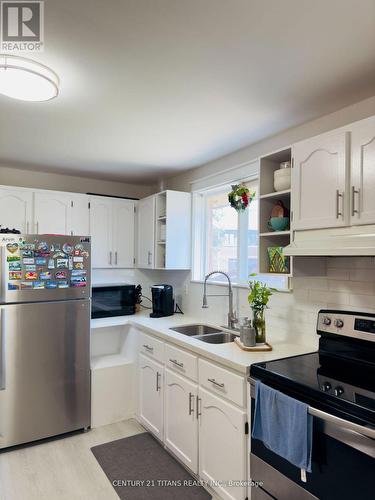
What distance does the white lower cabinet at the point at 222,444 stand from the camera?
1.77 meters

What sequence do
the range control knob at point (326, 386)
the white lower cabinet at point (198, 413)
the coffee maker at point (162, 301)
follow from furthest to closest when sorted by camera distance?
the coffee maker at point (162, 301), the white lower cabinet at point (198, 413), the range control knob at point (326, 386)

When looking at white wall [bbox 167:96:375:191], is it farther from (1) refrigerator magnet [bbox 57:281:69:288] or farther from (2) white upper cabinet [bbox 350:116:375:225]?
(1) refrigerator magnet [bbox 57:281:69:288]

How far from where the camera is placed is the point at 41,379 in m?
2.63

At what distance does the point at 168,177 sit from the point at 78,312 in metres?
1.88

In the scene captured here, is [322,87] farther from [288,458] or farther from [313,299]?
[288,458]

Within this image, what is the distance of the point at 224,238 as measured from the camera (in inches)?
125

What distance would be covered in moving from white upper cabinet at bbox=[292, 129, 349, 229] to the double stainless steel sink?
3.57 ft

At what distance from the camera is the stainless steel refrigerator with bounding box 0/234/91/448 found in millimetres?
2527

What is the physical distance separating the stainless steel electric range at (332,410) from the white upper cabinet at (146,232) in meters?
2.07

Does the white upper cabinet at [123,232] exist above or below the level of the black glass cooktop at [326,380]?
above

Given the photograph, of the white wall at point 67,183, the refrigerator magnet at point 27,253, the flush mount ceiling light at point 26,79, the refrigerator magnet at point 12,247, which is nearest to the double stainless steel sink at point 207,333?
the refrigerator magnet at point 27,253

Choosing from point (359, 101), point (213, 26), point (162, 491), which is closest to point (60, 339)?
point (162, 491)

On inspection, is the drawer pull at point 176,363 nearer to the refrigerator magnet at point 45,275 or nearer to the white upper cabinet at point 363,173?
the refrigerator magnet at point 45,275

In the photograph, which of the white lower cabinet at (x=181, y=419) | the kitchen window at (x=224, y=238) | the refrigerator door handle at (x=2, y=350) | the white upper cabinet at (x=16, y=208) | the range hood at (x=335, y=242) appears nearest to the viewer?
the range hood at (x=335, y=242)
